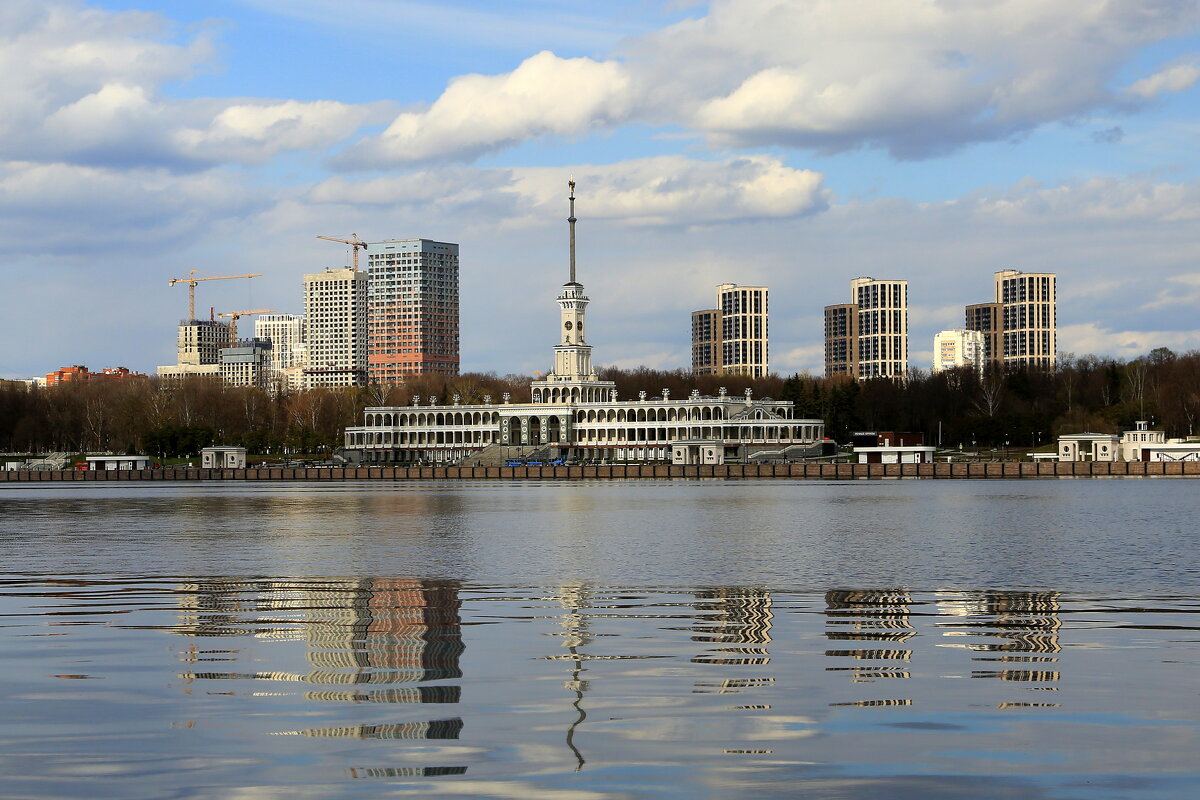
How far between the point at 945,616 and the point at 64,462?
180387 millimetres

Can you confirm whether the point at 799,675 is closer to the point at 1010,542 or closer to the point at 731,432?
the point at 1010,542

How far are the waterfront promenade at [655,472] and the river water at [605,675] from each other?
11285 centimetres

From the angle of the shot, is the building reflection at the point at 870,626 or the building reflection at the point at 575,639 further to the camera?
the building reflection at the point at 870,626

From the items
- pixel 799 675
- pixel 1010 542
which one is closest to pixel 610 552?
pixel 1010 542

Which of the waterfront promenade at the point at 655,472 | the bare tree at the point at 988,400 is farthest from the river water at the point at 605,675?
the bare tree at the point at 988,400

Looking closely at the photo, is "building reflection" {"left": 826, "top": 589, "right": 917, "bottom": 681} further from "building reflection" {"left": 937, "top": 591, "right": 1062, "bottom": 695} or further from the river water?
"building reflection" {"left": 937, "top": 591, "right": 1062, "bottom": 695}

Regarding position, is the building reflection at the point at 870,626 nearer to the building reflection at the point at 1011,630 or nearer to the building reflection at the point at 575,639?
the building reflection at the point at 1011,630

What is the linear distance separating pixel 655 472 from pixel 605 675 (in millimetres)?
152690

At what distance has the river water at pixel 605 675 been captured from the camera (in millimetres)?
12258

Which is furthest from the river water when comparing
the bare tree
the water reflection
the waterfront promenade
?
the bare tree

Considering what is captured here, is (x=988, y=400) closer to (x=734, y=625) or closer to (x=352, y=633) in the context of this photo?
(x=734, y=625)

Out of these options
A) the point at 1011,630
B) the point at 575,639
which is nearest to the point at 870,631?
the point at 1011,630

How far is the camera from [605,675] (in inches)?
695

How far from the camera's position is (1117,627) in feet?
75.2
